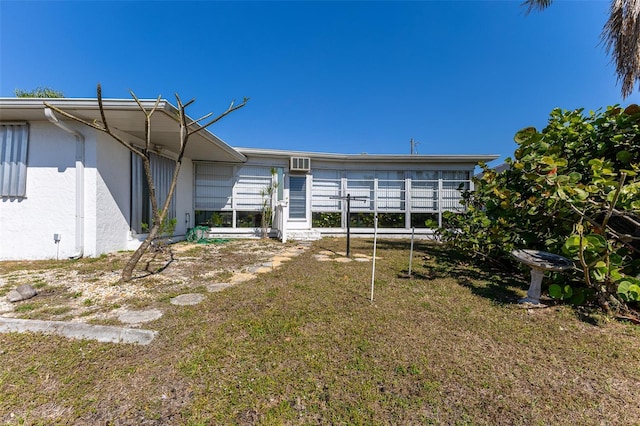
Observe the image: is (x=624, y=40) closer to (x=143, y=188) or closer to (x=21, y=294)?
(x=21, y=294)

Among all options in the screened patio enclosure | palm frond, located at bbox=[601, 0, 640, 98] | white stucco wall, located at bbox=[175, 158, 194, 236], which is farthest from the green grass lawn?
the screened patio enclosure

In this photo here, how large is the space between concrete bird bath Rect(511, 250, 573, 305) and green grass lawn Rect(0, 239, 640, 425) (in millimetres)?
220

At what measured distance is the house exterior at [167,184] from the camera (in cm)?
499

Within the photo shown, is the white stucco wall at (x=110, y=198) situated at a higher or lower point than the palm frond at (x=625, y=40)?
lower

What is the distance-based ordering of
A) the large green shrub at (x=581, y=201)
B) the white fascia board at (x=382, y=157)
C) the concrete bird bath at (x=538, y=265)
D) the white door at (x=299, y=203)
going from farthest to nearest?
the white door at (x=299, y=203), the white fascia board at (x=382, y=157), the concrete bird bath at (x=538, y=265), the large green shrub at (x=581, y=201)

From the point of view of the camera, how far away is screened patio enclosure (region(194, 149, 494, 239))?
28.6 ft

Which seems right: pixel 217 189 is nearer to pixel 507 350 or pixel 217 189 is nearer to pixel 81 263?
pixel 81 263

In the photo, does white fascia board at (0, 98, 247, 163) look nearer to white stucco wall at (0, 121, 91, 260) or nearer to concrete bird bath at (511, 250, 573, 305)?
white stucco wall at (0, 121, 91, 260)

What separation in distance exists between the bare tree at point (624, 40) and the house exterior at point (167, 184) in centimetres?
392

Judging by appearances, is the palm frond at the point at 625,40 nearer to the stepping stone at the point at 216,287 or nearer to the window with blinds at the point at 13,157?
the stepping stone at the point at 216,287

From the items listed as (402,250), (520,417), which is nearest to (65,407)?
(520,417)

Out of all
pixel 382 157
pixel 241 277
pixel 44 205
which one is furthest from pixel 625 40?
pixel 44 205

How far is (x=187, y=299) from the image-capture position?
3.03 metres

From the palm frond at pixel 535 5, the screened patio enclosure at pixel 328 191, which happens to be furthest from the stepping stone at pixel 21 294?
the palm frond at pixel 535 5
